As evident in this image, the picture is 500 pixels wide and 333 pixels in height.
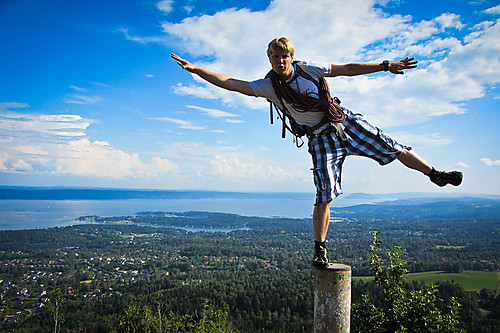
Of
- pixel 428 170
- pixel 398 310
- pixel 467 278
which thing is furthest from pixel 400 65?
pixel 467 278

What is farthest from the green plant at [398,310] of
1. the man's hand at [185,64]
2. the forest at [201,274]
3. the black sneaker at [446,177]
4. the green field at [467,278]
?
the green field at [467,278]

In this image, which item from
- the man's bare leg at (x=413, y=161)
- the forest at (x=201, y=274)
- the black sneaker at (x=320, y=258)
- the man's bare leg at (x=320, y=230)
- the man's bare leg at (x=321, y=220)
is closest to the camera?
the black sneaker at (x=320, y=258)

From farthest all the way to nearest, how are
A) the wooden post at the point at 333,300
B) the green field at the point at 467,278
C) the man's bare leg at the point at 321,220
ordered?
Answer: the green field at the point at 467,278, the man's bare leg at the point at 321,220, the wooden post at the point at 333,300

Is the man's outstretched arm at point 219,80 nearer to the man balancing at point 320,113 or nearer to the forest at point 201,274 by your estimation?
the man balancing at point 320,113

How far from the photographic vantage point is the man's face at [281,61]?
2.73 m

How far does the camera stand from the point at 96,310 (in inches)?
1718

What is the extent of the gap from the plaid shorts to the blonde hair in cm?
72

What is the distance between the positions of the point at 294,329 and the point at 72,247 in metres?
79.7

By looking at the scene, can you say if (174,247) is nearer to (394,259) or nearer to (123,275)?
(123,275)

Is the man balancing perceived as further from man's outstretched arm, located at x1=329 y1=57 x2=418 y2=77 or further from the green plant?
the green plant

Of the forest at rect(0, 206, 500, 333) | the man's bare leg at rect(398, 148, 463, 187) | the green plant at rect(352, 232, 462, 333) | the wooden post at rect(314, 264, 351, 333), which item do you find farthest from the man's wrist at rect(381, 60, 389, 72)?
the forest at rect(0, 206, 500, 333)

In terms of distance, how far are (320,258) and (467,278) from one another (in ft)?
165

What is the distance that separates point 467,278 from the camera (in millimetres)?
41969

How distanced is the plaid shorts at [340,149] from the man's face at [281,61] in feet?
2.02
